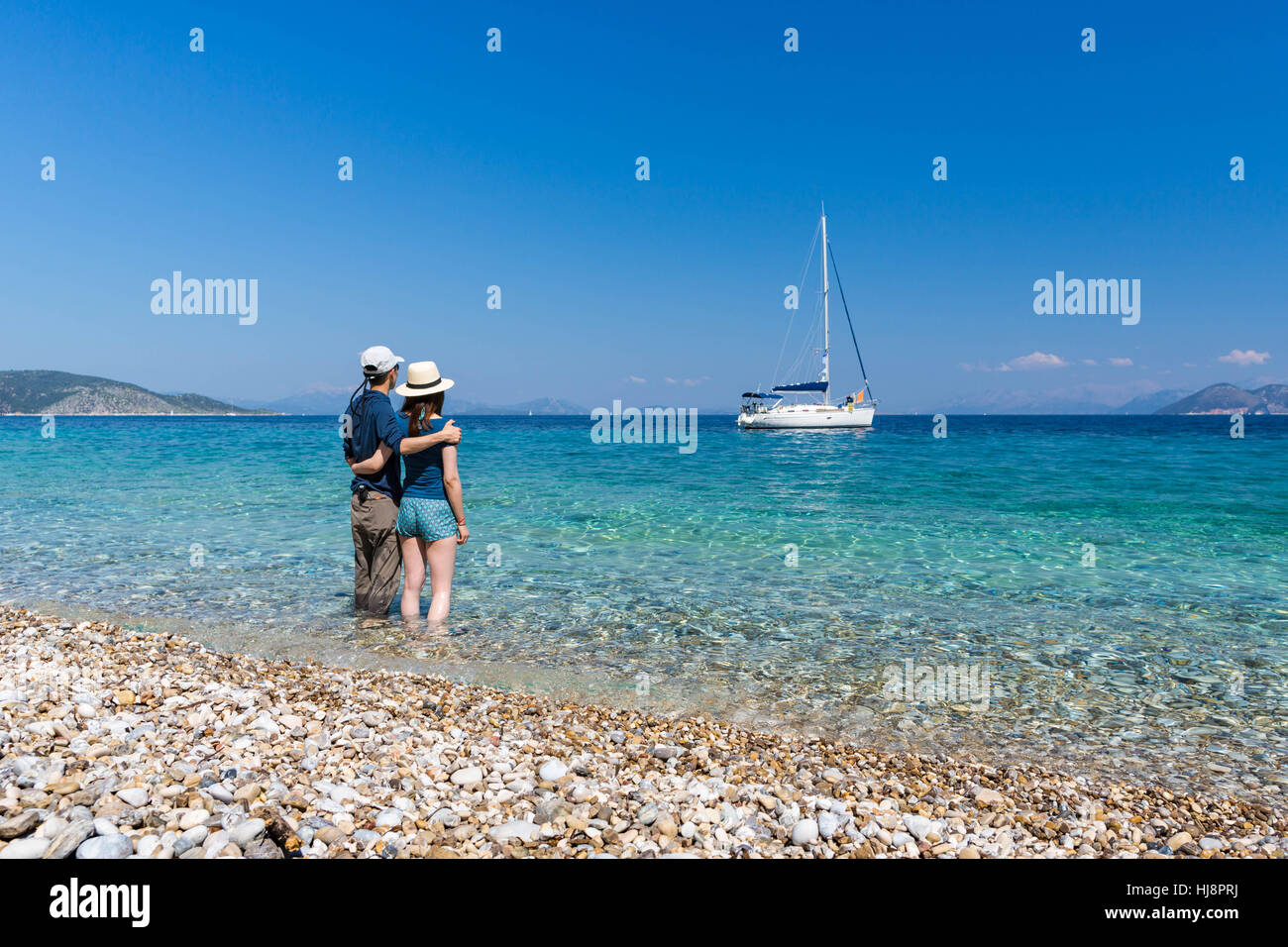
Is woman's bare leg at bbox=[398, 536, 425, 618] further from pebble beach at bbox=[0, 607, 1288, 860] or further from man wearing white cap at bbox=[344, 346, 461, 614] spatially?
pebble beach at bbox=[0, 607, 1288, 860]

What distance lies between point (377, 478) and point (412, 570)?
1.14m

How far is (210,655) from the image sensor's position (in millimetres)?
6648

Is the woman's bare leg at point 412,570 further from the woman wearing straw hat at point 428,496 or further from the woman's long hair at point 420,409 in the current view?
the woman's long hair at point 420,409

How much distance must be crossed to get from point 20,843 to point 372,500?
15.5 ft

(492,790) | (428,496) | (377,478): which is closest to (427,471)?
(428,496)

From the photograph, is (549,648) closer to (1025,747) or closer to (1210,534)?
(1025,747)

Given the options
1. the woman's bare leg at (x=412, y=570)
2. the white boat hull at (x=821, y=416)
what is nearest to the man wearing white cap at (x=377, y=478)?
the woman's bare leg at (x=412, y=570)

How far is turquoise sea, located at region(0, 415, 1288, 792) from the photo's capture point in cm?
587

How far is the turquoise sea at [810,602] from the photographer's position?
231 inches

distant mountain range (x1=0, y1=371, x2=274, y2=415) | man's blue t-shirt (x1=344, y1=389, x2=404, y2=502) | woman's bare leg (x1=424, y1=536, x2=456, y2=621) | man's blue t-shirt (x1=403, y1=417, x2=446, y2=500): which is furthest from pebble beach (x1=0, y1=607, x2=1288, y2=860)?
distant mountain range (x1=0, y1=371, x2=274, y2=415)

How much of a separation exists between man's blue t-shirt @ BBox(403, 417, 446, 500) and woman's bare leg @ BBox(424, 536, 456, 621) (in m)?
0.59

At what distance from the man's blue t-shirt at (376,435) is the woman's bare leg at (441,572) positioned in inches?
30.0

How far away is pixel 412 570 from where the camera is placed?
786cm

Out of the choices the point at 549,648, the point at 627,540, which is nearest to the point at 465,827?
the point at 549,648
